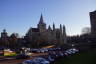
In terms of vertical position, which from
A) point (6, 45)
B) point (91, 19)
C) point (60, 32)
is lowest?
point (6, 45)

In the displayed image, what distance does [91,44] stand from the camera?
71.3 m

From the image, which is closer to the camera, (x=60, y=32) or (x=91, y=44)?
(x=91, y=44)

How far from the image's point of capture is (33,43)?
94.8 meters

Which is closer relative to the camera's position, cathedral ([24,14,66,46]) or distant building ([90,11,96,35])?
distant building ([90,11,96,35])

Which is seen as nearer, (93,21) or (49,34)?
(93,21)

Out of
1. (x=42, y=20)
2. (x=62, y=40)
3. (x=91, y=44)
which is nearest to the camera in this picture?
(x=91, y=44)

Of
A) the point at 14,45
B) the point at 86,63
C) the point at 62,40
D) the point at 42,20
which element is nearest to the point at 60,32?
the point at 62,40

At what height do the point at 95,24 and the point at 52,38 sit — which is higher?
the point at 95,24

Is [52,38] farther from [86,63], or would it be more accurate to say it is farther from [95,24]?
[86,63]

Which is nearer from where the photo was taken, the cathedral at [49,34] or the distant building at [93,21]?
the distant building at [93,21]

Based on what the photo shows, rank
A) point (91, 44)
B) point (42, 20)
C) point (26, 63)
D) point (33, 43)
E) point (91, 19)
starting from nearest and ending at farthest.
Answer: point (26, 63) → point (91, 44) → point (33, 43) → point (91, 19) → point (42, 20)

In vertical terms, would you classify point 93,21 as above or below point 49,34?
above

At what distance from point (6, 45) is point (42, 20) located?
156 ft

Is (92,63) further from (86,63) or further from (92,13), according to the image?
(92,13)
